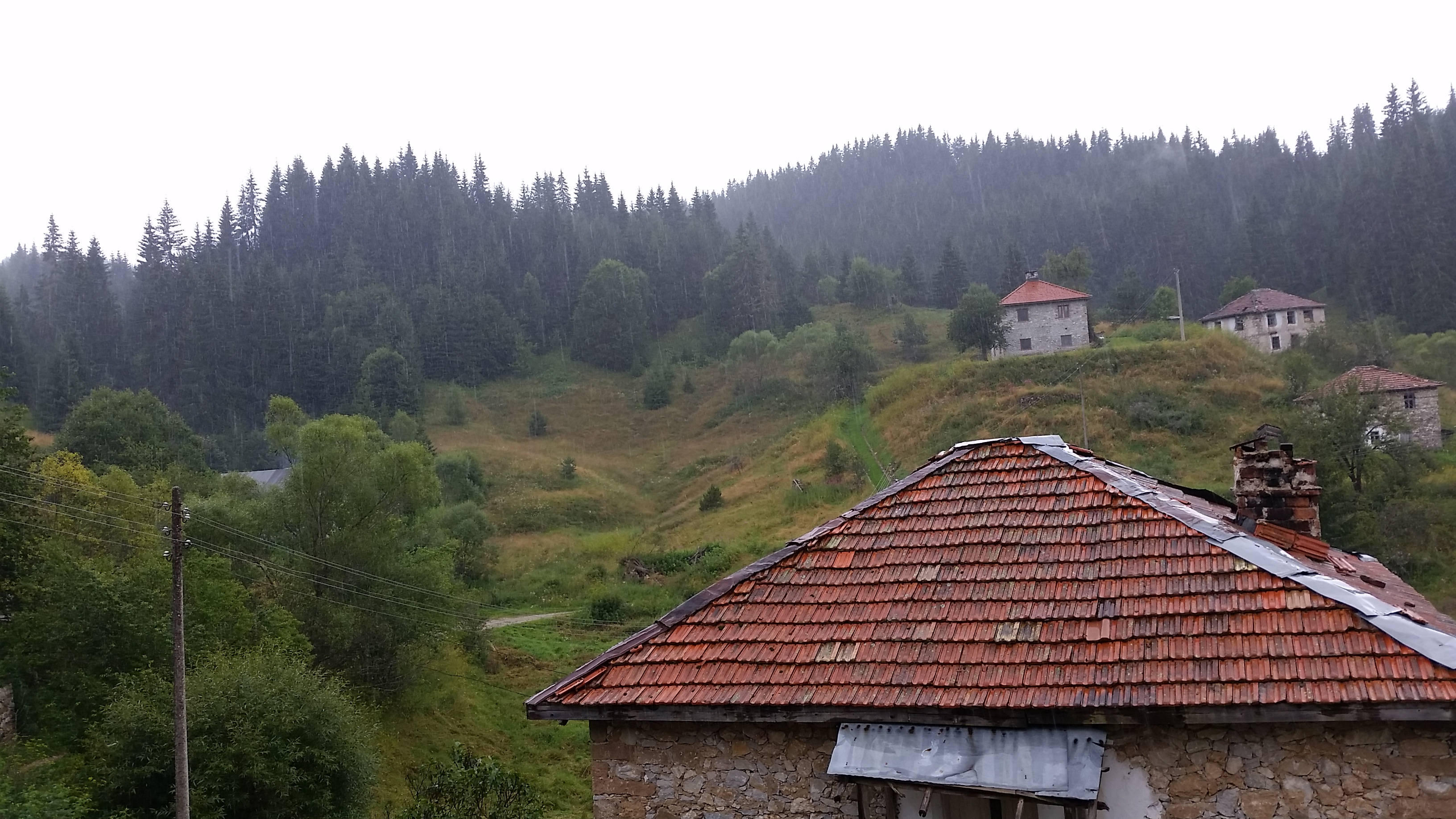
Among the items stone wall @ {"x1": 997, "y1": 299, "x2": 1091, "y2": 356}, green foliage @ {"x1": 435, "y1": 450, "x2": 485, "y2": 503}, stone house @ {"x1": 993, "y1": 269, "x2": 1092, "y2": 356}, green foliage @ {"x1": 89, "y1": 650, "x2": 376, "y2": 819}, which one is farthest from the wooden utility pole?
stone wall @ {"x1": 997, "y1": 299, "x2": 1091, "y2": 356}

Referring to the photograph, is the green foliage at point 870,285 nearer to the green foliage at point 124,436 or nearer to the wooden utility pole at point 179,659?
the green foliage at point 124,436

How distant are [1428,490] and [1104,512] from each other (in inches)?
1188

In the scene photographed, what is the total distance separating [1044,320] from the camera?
6094cm

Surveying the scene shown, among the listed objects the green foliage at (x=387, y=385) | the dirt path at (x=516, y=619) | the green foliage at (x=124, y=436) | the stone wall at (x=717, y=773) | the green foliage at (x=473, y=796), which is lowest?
the green foliage at (x=473, y=796)

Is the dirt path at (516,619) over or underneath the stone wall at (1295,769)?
underneath

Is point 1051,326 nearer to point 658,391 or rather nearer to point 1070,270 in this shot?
point 1070,270

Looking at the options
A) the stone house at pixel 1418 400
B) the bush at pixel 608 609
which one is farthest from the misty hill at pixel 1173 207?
the bush at pixel 608 609

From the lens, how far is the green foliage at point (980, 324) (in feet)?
196

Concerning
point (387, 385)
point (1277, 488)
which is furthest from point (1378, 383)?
point (387, 385)

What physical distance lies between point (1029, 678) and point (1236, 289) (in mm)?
81742

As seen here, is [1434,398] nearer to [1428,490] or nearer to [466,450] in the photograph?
[1428,490]

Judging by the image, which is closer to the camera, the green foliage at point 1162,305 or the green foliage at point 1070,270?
the green foliage at point 1162,305

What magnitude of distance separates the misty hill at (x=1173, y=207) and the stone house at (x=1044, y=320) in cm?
3472

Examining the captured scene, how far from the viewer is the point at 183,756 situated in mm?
14141
